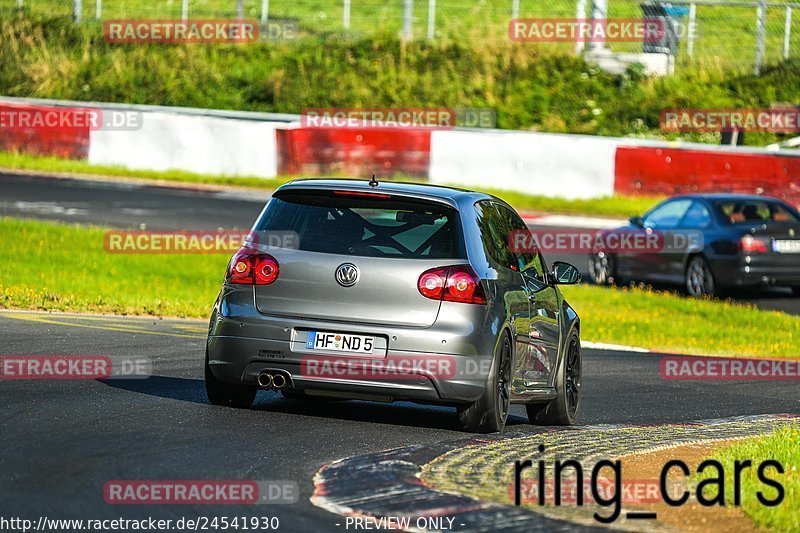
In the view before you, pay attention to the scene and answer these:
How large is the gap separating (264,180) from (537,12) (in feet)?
39.1

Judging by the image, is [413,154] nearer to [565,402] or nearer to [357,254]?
[565,402]

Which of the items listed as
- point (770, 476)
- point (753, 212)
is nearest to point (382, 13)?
point (753, 212)

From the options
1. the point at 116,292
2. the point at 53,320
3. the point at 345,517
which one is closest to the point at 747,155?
the point at 116,292

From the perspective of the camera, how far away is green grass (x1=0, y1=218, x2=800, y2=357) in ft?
57.4

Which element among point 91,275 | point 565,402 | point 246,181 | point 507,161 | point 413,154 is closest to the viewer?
point 565,402

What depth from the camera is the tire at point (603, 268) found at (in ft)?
78.1

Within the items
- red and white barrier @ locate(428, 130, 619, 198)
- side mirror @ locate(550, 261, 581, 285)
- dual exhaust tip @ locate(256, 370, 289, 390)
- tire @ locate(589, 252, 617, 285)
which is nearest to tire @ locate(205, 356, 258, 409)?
dual exhaust tip @ locate(256, 370, 289, 390)

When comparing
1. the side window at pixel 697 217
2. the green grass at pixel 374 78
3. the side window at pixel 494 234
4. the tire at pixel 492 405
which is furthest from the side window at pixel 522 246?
the green grass at pixel 374 78

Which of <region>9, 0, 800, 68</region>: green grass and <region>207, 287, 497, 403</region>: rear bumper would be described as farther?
<region>9, 0, 800, 68</region>: green grass

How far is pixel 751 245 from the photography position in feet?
70.4

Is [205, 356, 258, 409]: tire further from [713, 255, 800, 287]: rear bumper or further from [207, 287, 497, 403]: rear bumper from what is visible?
[713, 255, 800, 287]: rear bumper

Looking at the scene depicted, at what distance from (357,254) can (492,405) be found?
4.07 feet

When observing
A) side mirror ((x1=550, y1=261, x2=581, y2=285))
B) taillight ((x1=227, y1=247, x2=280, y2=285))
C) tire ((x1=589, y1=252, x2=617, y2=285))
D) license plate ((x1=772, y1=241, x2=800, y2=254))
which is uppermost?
taillight ((x1=227, y1=247, x2=280, y2=285))

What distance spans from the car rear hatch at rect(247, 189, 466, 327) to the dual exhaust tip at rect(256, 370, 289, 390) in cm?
37
